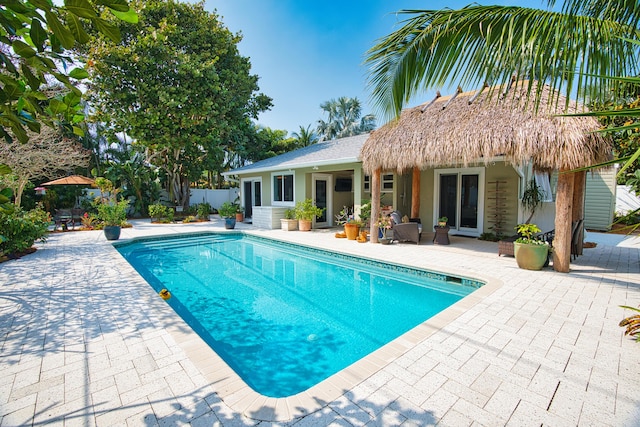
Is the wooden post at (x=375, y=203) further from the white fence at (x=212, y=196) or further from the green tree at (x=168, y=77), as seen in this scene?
Answer: the white fence at (x=212, y=196)

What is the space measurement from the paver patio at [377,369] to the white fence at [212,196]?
18.7 m

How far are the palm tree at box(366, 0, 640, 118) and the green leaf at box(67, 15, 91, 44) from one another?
283cm

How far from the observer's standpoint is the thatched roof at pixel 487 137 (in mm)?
6211

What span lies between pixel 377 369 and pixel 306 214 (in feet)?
34.6

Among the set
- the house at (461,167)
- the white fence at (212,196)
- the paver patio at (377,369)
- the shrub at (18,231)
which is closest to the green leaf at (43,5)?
the paver patio at (377,369)

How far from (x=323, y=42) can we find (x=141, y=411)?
14006 mm

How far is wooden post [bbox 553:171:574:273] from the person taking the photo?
6.36m

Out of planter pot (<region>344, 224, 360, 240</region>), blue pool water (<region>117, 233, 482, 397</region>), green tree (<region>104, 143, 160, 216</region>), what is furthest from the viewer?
green tree (<region>104, 143, 160, 216</region>)

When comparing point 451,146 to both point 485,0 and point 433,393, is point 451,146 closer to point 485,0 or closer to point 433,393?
point 485,0

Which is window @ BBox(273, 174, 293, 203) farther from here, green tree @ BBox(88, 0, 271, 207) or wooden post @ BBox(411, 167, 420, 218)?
wooden post @ BBox(411, 167, 420, 218)

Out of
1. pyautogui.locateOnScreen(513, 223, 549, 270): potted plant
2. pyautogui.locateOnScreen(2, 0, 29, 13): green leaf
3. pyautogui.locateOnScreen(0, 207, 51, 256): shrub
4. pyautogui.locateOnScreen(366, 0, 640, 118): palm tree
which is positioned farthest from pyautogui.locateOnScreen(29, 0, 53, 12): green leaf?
pyautogui.locateOnScreen(0, 207, 51, 256): shrub

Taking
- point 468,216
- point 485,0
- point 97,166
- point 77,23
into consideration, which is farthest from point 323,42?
point 97,166

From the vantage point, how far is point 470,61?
3.01 m

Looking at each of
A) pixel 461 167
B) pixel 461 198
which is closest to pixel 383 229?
pixel 461 198
